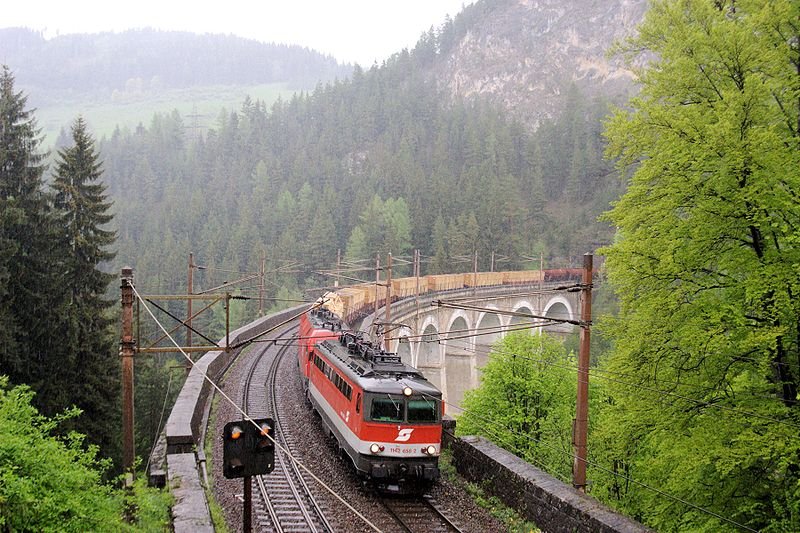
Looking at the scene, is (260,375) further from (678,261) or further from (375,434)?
(678,261)

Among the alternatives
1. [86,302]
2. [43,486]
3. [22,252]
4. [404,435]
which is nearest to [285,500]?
[404,435]

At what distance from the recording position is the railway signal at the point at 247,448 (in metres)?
7.94

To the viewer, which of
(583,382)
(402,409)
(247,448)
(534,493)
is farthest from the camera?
(402,409)

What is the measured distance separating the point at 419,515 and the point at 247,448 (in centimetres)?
660

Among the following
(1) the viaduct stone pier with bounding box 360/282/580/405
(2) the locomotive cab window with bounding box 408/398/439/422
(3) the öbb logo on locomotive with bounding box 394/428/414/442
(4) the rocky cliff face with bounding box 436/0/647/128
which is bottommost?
(1) the viaduct stone pier with bounding box 360/282/580/405

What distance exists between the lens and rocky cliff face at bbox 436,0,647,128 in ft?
587

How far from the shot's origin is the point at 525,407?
2456 centimetres

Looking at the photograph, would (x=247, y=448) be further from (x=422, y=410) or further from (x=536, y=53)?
(x=536, y=53)

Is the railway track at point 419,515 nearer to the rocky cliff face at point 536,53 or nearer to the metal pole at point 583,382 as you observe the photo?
the metal pole at point 583,382

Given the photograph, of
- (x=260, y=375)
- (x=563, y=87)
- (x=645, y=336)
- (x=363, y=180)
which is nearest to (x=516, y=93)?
(x=563, y=87)

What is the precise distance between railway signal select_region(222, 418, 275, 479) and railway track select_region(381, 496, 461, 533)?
5.56m

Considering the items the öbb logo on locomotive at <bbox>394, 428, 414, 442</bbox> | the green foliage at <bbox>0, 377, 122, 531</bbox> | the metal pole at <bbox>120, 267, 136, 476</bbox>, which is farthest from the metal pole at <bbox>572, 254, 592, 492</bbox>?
the metal pole at <bbox>120, 267, 136, 476</bbox>

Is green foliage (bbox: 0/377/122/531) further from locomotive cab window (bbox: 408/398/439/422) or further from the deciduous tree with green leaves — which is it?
the deciduous tree with green leaves

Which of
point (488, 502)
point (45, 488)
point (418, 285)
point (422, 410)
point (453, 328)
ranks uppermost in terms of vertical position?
point (418, 285)
